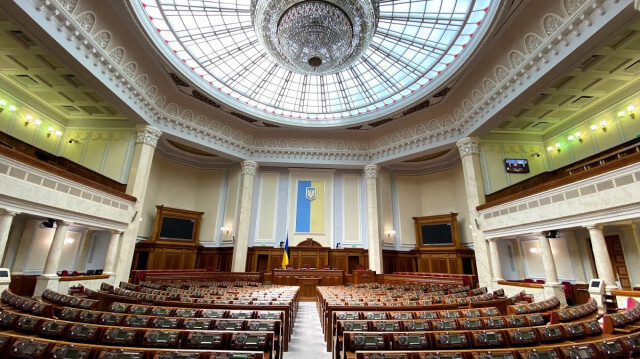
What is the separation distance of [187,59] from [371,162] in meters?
11.2

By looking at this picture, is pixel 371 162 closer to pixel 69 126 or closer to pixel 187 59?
pixel 187 59

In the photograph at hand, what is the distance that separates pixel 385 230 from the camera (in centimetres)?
1739

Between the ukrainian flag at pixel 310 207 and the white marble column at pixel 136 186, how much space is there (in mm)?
8458

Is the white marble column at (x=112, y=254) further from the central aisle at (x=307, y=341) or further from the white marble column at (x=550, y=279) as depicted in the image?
the white marble column at (x=550, y=279)

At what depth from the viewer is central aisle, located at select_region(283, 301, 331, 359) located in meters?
4.59

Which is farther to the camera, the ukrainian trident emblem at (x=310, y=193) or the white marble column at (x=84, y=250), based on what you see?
the ukrainian trident emblem at (x=310, y=193)

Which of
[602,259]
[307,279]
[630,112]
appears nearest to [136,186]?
[307,279]

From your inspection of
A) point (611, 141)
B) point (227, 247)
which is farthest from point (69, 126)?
point (611, 141)

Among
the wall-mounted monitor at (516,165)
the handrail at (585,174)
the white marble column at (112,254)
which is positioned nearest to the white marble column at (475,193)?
the wall-mounted monitor at (516,165)

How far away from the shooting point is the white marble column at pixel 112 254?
1060cm

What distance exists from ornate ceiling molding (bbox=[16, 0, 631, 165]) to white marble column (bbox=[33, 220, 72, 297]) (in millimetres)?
5203

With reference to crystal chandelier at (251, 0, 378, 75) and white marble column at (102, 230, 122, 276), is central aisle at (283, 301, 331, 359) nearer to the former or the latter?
white marble column at (102, 230, 122, 276)

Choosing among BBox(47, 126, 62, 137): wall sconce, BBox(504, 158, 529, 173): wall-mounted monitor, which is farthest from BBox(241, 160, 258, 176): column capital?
BBox(504, 158, 529, 173): wall-mounted monitor

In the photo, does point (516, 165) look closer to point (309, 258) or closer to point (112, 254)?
point (309, 258)
